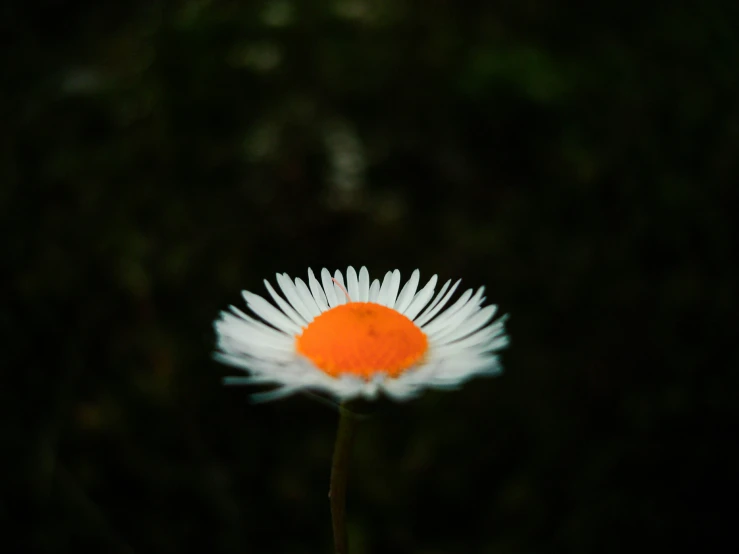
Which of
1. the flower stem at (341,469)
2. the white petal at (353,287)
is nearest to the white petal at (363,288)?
the white petal at (353,287)

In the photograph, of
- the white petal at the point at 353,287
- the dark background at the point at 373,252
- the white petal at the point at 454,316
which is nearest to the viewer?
the white petal at the point at 454,316

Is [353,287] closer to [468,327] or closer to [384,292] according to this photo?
[384,292]

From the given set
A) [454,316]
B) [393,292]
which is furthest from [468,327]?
[393,292]

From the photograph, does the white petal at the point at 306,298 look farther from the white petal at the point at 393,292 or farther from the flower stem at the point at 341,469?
the flower stem at the point at 341,469

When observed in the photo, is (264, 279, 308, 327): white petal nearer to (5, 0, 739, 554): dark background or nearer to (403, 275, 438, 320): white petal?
(403, 275, 438, 320): white petal

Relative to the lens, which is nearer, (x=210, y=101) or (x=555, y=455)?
(x=555, y=455)

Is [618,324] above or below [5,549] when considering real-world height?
above

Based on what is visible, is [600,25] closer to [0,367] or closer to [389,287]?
[389,287]

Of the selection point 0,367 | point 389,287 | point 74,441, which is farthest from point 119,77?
point 389,287
